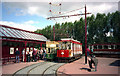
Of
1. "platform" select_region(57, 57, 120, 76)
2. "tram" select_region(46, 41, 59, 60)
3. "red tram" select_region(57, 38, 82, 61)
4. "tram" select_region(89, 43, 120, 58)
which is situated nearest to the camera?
"platform" select_region(57, 57, 120, 76)

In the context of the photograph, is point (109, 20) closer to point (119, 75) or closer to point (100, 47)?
point (100, 47)

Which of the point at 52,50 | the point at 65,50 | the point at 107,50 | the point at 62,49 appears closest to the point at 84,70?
the point at 65,50

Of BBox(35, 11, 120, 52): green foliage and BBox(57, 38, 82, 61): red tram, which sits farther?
BBox(35, 11, 120, 52): green foliage

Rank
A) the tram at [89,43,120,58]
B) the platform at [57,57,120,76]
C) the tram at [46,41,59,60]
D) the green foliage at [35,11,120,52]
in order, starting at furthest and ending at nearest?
1. the green foliage at [35,11,120,52]
2. the tram at [89,43,120,58]
3. the tram at [46,41,59,60]
4. the platform at [57,57,120,76]

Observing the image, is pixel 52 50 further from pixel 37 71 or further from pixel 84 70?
pixel 84 70

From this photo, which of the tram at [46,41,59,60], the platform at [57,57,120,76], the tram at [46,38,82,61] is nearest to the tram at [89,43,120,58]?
the tram at [46,38,82,61]

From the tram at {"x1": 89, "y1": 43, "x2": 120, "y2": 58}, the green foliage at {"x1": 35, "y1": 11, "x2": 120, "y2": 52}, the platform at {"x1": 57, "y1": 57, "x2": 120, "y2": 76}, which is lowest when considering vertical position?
the platform at {"x1": 57, "y1": 57, "x2": 120, "y2": 76}

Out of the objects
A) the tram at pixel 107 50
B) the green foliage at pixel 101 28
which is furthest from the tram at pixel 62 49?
the green foliage at pixel 101 28

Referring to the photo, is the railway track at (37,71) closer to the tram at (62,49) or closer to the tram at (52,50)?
the tram at (62,49)

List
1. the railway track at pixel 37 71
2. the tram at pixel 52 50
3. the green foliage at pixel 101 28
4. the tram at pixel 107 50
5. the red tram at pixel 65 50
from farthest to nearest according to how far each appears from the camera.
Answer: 1. the green foliage at pixel 101 28
2. the tram at pixel 107 50
3. the tram at pixel 52 50
4. the red tram at pixel 65 50
5. the railway track at pixel 37 71

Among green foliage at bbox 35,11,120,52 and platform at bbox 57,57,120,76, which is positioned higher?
green foliage at bbox 35,11,120,52

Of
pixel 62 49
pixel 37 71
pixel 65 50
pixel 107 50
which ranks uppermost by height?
pixel 62 49

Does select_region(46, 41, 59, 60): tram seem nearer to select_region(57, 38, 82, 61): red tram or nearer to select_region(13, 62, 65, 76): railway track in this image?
select_region(57, 38, 82, 61): red tram

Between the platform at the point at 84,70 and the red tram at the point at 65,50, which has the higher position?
the red tram at the point at 65,50
